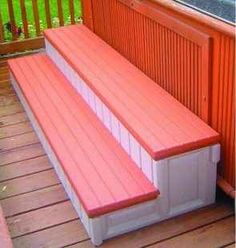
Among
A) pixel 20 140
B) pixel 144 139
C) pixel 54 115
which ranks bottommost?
pixel 20 140

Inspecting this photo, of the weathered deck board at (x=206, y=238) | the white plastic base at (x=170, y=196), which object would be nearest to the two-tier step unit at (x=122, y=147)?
the white plastic base at (x=170, y=196)

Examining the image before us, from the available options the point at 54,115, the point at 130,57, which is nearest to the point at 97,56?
the point at 130,57

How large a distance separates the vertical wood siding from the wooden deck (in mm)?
240

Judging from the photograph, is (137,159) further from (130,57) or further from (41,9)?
(41,9)

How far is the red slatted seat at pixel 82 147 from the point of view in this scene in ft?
7.89

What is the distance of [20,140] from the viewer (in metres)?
3.39

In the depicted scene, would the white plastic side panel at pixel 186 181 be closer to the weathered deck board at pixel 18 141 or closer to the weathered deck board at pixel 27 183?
the weathered deck board at pixel 27 183

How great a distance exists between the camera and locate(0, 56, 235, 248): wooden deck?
2.44 m

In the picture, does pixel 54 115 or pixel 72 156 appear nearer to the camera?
pixel 72 156

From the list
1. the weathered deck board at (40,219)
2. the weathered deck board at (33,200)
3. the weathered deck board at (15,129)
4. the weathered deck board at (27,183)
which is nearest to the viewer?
the weathered deck board at (40,219)

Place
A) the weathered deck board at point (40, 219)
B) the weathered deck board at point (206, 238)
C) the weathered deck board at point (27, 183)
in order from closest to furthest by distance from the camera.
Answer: the weathered deck board at point (206, 238)
the weathered deck board at point (40, 219)
the weathered deck board at point (27, 183)

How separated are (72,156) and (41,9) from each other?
4032mm

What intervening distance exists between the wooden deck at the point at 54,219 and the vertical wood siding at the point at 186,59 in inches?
9.4

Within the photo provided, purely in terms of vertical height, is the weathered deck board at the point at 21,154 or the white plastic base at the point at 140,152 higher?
the white plastic base at the point at 140,152
